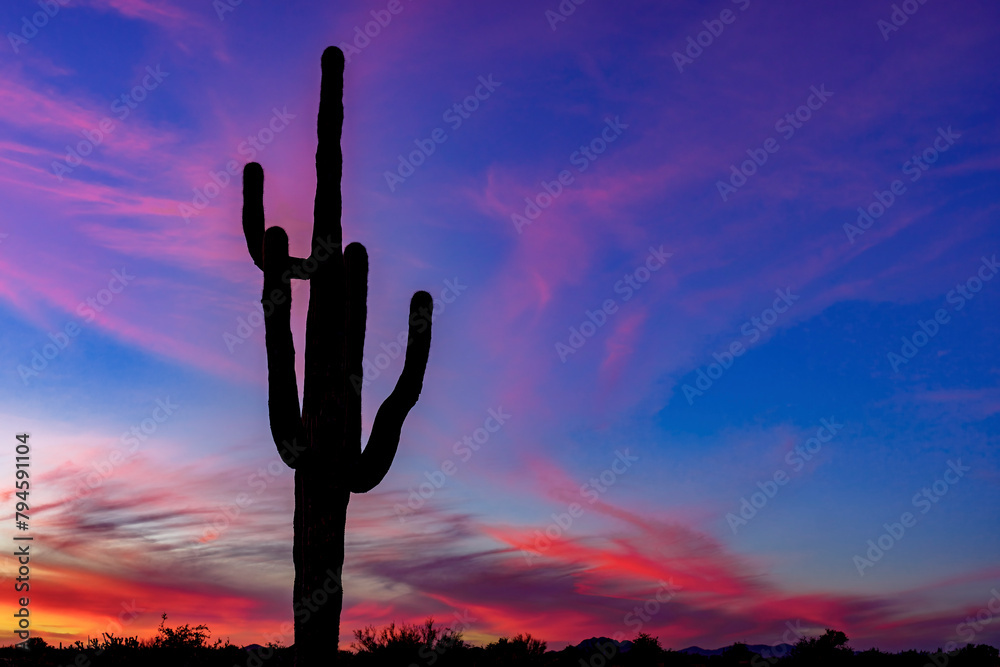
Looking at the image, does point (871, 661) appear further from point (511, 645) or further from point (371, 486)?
point (371, 486)

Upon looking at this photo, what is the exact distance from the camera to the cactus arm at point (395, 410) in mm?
10406

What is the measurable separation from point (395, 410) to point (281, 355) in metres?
1.64

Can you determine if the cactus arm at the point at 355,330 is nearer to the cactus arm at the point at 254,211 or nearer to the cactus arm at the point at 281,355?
the cactus arm at the point at 281,355

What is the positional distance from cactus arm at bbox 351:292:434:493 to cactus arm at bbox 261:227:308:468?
2.73 feet

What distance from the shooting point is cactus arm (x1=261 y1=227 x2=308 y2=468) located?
958cm

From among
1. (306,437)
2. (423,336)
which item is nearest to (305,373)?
(306,437)

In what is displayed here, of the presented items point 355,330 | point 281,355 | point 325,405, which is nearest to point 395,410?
point 325,405

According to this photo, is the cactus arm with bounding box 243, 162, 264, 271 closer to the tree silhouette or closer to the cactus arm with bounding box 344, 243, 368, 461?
the cactus arm with bounding box 344, 243, 368, 461

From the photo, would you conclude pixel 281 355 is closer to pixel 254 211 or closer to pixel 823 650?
pixel 254 211

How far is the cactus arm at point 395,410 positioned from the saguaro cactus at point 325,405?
12 mm

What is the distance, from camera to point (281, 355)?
9586 millimetres

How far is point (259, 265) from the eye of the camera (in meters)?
11.7

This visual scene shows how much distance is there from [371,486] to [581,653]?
26.9 ft

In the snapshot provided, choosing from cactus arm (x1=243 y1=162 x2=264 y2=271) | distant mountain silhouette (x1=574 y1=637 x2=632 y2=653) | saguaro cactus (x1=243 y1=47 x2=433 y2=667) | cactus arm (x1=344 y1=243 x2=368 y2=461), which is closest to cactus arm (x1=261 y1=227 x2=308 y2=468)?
saguaro cactus (x1=243 y1=47 x2=433 y2=667)
